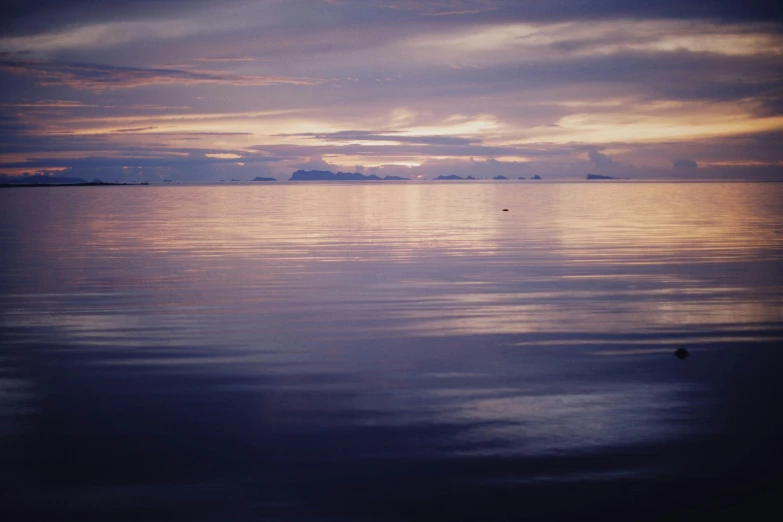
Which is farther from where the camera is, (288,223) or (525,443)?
(288,223)

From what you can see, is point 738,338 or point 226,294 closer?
point 738,338

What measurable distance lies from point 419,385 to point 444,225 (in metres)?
36.2

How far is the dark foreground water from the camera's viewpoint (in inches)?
293

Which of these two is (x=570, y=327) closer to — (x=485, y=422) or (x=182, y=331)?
(x=485, y=422)

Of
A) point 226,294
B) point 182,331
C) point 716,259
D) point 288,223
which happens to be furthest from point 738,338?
point 288,223

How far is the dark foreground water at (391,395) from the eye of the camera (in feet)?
24.4

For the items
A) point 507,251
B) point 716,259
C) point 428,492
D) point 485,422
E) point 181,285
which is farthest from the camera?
point 507,251

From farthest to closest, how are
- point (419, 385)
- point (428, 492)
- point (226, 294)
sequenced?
1. point (226, 294)
2. point (419, 385)
3. point (428, 492)

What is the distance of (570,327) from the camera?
15.0 meters

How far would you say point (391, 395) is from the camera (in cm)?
1062

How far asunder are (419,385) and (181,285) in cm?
1177

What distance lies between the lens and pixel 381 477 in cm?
782

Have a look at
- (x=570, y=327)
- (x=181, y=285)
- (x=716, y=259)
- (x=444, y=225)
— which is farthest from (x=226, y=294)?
(x=444, y=225)

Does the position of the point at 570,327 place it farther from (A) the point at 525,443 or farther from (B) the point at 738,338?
(A) the point at 525,443
